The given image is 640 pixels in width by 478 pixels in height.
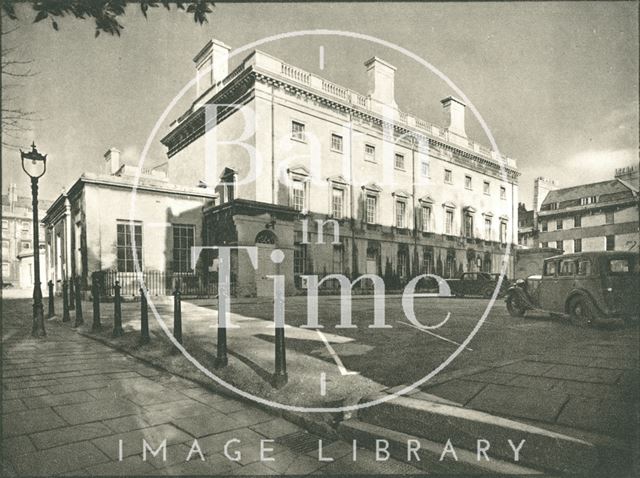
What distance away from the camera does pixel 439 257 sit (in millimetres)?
30125

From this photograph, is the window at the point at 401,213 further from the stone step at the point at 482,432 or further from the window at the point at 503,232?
the stone step at the point at 482,432

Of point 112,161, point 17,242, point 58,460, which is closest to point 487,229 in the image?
point 112,161

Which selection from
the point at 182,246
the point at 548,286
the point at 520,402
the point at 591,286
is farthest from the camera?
the point at 182,246

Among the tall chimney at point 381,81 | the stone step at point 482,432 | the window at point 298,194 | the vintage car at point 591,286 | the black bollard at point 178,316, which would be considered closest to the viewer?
the stone step at point 482,432

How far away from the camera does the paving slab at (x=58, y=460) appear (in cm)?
260

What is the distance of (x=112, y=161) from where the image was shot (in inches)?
1148

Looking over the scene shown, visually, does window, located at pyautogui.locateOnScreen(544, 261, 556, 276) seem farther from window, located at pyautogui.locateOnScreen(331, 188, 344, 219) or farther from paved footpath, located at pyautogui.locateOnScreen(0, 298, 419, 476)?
window, located at pyautogui.locateOnScreen(331, 188, 344, 219)

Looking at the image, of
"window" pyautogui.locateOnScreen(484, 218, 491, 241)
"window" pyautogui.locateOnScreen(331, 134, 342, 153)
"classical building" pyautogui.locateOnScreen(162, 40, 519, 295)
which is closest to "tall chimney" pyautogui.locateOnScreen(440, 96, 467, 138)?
"classical building" pyautogui.locateOnScreen(162, 40, 519, 295)

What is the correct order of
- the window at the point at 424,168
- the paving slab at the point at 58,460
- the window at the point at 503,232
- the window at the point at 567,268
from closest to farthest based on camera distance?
1. the paving slab at the point at 58,460
2. the window at the point at 567,268
3. the window at the point at 424,168
4. the window at the point at 503,232

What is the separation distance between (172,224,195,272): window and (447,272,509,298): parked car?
Answer: 14350 mm

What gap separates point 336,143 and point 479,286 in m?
11.5

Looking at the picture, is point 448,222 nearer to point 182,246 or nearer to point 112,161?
point 182,246

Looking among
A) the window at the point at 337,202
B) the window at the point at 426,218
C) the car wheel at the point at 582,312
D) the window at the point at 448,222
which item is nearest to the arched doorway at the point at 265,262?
the window at the point at 337,202

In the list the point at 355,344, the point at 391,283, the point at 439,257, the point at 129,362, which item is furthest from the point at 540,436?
the point at 439,257
